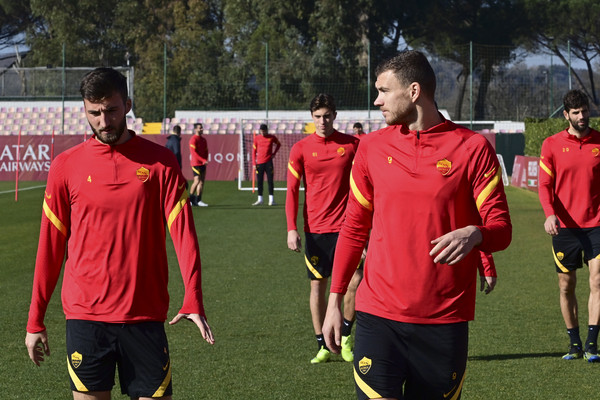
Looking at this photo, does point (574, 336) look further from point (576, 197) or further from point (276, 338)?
point (276, 338)

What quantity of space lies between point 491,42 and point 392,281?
62715 mm

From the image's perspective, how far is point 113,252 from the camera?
471 cm

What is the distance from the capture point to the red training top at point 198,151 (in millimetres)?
27359

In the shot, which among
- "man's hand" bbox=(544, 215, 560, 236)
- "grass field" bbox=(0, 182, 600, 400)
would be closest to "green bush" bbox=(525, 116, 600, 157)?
"grass field" bbox=(0, 182, 600, 400)

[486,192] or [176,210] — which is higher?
[486,192]

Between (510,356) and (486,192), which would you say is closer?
(486,192)

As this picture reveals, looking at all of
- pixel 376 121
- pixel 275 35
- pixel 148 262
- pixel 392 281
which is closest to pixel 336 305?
pixel 392 281

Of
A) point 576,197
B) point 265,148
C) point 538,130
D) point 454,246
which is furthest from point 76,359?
point 538,130

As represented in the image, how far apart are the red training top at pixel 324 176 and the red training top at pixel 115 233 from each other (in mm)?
4260

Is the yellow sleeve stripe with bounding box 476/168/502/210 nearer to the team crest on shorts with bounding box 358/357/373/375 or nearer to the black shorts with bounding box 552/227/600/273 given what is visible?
the team crest on shorts with bounding box 358/357/373/375

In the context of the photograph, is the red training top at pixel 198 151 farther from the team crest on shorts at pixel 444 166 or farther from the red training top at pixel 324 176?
the team crest on shorts at pixel 444 166

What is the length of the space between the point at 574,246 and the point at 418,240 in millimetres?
4892

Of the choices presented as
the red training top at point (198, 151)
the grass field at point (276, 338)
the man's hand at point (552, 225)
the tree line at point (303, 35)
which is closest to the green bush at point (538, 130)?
the red training top at point (198, 151)

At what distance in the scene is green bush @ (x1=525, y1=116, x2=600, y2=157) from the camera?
33.8 metres
